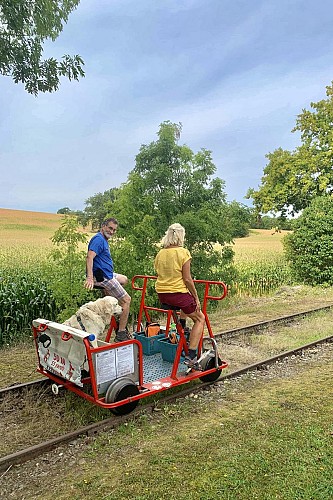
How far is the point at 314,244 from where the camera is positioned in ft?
57.8

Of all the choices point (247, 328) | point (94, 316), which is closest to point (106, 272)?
point (94, 316)

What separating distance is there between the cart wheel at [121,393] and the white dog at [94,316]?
2.23 feet

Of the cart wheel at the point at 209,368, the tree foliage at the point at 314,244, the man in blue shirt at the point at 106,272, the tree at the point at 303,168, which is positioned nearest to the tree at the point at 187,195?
the man in blue shirt at the point at 106,272

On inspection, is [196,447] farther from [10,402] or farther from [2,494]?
[10,402]

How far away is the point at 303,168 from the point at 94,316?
2082cm

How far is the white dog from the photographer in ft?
16.6

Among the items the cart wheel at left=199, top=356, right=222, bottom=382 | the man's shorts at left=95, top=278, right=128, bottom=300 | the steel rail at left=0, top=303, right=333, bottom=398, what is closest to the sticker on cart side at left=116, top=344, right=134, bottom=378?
the cart wheel at left=199, top=356, right=222, bottom=382

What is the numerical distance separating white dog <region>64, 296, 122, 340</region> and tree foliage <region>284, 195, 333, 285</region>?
1401 cm

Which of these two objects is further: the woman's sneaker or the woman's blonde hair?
the woman's sneaker

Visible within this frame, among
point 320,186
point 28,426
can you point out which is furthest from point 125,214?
point 320,186

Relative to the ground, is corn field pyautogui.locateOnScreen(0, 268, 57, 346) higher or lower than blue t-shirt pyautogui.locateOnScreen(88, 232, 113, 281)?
lower

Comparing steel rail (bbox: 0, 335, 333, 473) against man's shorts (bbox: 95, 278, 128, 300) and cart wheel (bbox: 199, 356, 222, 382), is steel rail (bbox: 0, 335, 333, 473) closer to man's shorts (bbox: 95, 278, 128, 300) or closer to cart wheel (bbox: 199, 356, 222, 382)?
cart wheel (bbox: 199, 356, 222, 382)

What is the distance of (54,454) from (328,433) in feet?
9.48

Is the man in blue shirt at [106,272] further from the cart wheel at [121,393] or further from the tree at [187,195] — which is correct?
the tree at [187,195]
